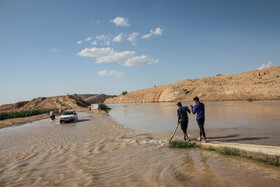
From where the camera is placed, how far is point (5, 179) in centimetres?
514

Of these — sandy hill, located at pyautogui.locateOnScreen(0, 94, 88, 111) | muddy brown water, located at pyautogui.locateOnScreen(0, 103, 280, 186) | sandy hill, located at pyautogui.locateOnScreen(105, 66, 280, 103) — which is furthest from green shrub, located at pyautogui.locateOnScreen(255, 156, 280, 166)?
sandy hill, located at pyautogui.locateOnScreen(0, 94, 88, 111)

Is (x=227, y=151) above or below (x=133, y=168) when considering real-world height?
above

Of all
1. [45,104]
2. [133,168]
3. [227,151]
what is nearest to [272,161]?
[227,151]

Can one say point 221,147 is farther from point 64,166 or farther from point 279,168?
point 64,166

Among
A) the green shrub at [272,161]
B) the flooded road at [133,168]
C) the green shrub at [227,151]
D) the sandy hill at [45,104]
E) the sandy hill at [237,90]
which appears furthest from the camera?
the sandy hill at [45,104]

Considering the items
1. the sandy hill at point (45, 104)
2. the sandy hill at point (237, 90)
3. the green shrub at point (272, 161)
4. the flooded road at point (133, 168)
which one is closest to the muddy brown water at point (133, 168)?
the flooded road at point (133, 168)

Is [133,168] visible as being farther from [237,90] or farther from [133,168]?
[237,90]

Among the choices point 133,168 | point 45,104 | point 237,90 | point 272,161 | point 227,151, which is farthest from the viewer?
point 45,104

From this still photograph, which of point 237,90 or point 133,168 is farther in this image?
point 237,90

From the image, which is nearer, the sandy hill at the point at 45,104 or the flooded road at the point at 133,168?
the flooded road at the point at 133,168

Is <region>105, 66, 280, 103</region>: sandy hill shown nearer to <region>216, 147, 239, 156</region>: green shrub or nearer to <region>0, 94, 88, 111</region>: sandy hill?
<region>0, 94, 88, 111</region>: sandy hill

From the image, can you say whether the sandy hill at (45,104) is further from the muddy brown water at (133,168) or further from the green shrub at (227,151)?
the green shrub at (227,151)

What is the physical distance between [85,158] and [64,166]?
91cm

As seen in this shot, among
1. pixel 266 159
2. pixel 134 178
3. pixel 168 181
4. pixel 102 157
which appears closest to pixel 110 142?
pixel 102 157
